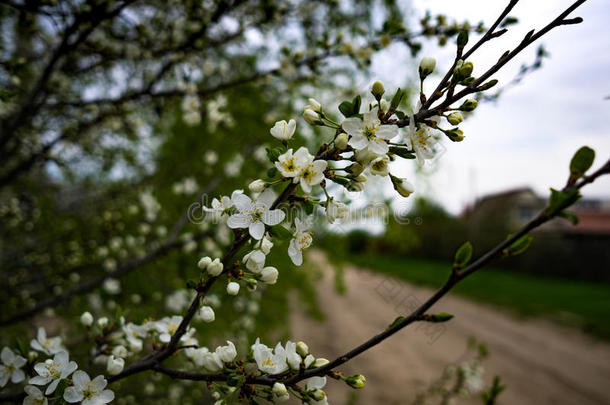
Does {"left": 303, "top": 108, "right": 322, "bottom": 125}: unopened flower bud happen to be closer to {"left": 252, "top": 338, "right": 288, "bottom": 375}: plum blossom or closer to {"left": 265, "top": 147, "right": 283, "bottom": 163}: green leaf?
{"left": 265, "top": 147, "right": 283, "bottom": 163}: green leaf

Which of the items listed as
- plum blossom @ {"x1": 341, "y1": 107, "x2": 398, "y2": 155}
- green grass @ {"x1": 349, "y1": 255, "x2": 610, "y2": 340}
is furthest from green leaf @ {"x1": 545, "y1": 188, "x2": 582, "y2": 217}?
green grass @ {"x1": 349, "y1": 255, "x2": 610, "y2": 340}

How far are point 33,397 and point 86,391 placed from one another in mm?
178

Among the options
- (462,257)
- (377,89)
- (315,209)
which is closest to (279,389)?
(315,209)

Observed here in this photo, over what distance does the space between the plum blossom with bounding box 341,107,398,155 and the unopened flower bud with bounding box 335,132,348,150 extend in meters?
0.02

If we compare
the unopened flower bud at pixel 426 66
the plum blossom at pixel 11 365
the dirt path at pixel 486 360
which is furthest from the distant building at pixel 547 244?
the plum blossom at pixel 11 365

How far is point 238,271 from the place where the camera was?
1.21 meters

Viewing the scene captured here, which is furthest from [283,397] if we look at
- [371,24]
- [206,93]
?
[371,24]

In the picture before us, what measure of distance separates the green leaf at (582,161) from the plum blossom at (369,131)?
0.45 metres

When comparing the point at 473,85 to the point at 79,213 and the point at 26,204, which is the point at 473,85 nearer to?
the point at 26,204

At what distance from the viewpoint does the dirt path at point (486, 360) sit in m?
6.69

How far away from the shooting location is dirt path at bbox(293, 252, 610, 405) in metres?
6.69

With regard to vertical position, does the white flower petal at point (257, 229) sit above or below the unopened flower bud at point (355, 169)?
below

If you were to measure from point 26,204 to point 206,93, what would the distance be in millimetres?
2379

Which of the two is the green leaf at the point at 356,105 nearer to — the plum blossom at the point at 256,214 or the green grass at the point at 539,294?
the plum blossom at the point at 256,214
